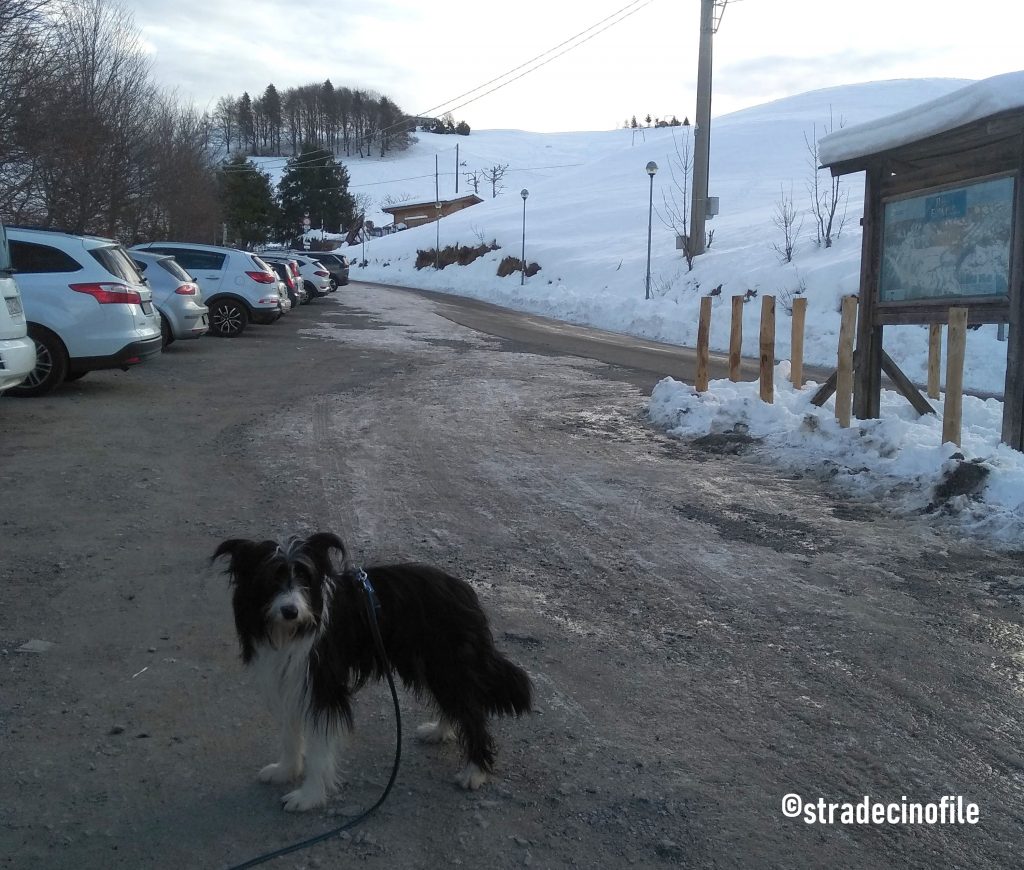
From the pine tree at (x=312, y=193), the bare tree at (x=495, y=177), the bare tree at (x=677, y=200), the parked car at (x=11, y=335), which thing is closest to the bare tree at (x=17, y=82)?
the parked car at (x=11, y=335)

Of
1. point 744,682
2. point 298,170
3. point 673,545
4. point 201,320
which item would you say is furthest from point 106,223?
point 298,170

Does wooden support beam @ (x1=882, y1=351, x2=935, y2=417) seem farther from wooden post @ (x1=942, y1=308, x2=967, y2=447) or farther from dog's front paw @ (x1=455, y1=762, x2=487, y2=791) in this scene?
dog's front paw @ (x1=455, y1=762, x2=487, y2=791)

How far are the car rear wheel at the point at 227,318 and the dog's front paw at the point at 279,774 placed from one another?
18.3 metres

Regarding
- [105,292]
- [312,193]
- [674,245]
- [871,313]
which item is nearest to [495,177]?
[312,193]

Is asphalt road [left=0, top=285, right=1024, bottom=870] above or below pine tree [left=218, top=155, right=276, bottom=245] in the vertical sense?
below

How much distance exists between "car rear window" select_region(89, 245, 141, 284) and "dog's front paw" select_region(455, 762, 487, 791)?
9.91 meters

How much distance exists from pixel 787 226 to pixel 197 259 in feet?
61.9

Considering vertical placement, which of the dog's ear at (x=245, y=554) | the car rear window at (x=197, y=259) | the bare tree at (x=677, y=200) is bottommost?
the dog's ear at (x=245, y=554)

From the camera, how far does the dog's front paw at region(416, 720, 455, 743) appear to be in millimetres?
4008

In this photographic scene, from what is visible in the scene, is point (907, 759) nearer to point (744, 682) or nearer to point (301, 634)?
point (744, 682)

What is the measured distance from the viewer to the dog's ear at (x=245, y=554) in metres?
3.40

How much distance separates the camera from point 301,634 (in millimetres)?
3404

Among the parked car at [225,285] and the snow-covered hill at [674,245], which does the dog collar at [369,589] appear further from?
the parked car at [225,285]

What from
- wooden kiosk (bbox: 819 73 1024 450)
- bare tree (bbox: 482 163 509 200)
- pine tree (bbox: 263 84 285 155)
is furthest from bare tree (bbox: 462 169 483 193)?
wooden kiosk (bbox: 819 73 1024 450)
